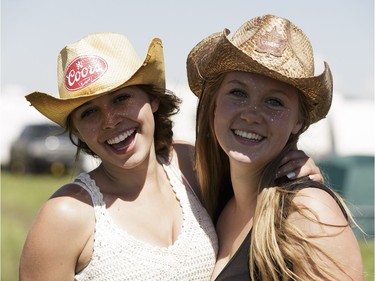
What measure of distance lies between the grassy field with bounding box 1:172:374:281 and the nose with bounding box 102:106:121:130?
1.40 metres

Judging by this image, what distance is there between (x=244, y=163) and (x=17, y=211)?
10.4 metres

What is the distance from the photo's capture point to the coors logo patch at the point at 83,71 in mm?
3250

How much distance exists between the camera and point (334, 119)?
1725 centimetres

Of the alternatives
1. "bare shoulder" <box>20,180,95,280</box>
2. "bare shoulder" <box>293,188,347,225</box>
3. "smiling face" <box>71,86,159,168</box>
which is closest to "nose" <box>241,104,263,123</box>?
"bare shoulder" <box>293,188,347,225</box>

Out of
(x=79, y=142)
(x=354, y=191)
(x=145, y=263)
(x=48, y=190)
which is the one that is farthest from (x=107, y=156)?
(x=48, y=190)

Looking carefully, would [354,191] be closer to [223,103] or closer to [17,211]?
[17,211]

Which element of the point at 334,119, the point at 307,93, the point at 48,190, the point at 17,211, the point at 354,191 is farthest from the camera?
the point at 334,119

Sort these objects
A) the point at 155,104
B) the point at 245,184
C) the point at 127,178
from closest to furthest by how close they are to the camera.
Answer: the point at 245,184 → the point at 127,178 → the point at 155,104

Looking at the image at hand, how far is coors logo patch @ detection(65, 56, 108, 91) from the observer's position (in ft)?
10.7

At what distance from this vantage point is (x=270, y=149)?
3.11 metres

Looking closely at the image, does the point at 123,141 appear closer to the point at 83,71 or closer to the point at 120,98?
the point at 120,98

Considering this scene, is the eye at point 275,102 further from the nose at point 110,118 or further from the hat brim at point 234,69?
the nose at point 110,118

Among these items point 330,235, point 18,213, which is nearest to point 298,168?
point 330,235

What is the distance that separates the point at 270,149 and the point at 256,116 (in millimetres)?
163
